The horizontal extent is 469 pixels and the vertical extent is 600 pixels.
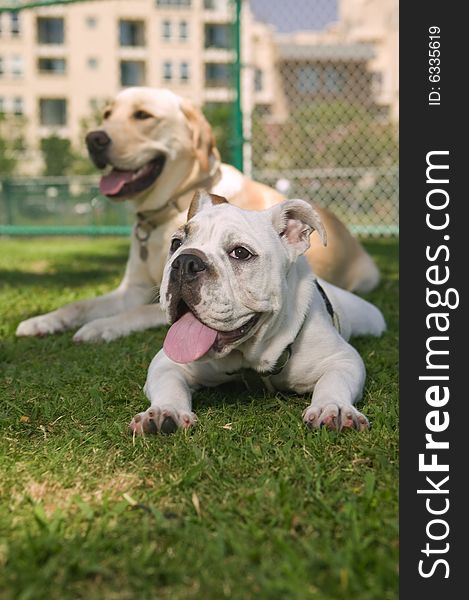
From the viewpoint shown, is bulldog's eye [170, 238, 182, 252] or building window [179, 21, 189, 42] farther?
building window [179, 21, 189, 42]

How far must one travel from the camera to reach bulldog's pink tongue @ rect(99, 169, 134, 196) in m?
4.91

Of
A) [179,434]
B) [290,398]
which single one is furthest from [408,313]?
[179,434]

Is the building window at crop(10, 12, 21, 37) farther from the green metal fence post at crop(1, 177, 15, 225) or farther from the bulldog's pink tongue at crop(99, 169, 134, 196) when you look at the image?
the bulldog's pink tongue at crop(99, 169, 134, 196)

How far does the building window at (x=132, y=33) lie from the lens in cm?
4119

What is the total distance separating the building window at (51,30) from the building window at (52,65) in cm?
101

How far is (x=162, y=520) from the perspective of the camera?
1.83 m

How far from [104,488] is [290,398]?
1.05 metres

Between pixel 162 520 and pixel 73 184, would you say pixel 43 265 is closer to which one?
pixel 162 520

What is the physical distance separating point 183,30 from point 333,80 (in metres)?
29.8

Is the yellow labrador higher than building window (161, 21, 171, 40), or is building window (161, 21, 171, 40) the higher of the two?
building window (161, 21, 171, 40)

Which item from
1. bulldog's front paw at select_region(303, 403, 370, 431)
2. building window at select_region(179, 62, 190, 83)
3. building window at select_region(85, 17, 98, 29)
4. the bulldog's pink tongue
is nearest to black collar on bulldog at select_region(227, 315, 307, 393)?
bulldog's front paw at select_region(303, 403, 370, 431)

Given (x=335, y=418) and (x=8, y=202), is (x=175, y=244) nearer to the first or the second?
(x=335, y=418)

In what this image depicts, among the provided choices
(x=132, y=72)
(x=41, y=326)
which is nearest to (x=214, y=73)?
(x=132, y=72)

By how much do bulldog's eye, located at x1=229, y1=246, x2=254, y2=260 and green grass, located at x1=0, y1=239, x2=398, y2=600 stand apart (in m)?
0.59
